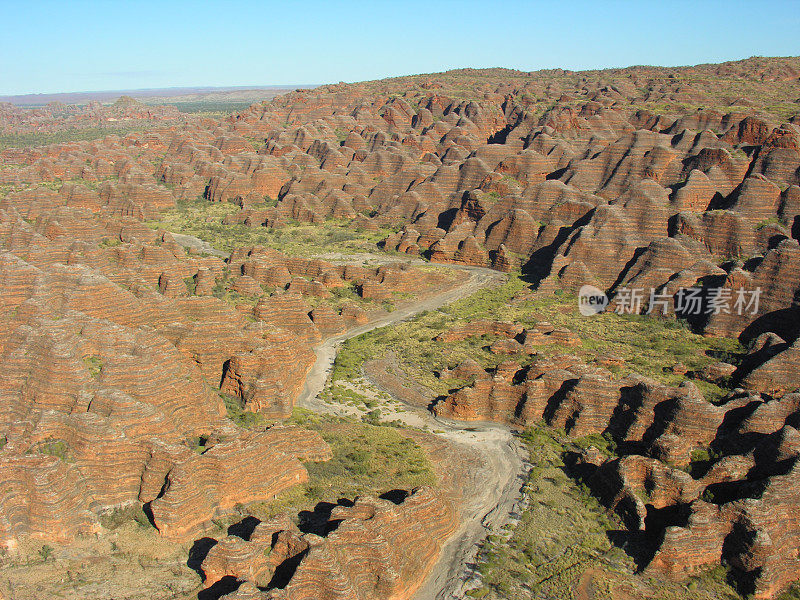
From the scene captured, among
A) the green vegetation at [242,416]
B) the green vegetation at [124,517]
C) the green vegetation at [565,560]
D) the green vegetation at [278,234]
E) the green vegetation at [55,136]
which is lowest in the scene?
the green vegetation at [565,560]

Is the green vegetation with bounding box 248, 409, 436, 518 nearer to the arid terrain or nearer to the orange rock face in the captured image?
the arid terrain

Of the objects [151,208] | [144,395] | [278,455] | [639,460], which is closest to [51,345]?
[144,395]

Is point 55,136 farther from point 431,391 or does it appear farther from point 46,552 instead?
point 46,552

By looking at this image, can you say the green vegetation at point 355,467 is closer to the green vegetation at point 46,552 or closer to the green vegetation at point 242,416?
the green vegetation at point 242,416

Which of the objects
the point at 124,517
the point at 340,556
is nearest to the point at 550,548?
the point at 340,556

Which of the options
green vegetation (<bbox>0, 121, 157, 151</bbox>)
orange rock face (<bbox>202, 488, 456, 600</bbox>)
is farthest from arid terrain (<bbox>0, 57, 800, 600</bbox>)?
green vegetation (<bbox>0, 121, 157, 151</bbox>)

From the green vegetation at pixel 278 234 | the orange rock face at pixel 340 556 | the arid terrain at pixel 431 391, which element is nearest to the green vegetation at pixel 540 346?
the arid terrain at pixel 431 391
